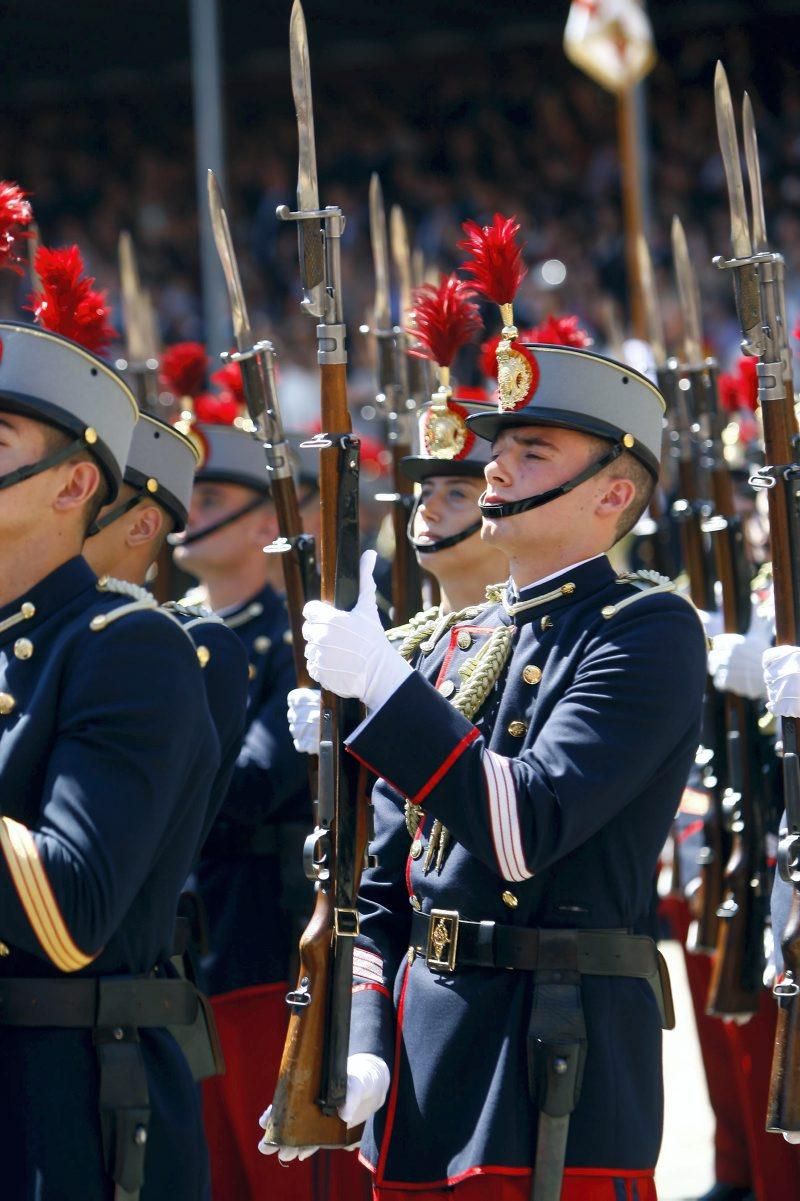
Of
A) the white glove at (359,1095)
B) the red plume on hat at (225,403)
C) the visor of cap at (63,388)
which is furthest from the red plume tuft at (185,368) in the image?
the white glove at (359,1095)

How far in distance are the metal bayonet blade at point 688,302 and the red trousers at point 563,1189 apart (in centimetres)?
304

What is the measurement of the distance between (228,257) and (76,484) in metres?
1.38

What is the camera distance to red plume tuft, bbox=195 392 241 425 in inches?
239

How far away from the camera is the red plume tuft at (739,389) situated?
20.8 feet

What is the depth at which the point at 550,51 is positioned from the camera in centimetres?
1714

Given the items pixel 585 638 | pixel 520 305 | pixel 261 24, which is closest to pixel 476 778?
pixel 585 638

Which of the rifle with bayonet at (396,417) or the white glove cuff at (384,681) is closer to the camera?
the white glove cuff at (384,681)

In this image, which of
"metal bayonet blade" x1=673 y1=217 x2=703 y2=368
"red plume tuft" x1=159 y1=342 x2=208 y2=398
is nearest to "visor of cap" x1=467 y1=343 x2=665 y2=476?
"metal bayonet blade" x1=673 y1=217 x2=703 y2=368

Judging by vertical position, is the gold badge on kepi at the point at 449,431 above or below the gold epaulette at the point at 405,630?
above

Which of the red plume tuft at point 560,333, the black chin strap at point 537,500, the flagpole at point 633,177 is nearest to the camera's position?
the black chin strap at point 537,500

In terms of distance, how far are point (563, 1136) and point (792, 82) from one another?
13.5 meters

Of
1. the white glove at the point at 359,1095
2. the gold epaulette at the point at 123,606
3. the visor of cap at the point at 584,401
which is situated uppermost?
the visor of cap at the point at 584,401

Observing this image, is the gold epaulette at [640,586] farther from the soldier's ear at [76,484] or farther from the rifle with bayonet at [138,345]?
the rifle with bayonet at [138,345]

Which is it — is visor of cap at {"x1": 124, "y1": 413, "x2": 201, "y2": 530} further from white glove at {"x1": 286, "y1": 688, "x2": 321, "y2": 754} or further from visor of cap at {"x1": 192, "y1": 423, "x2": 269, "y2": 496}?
visor of cap at {"x1": 192, "y1": 423, "x2": 269, "y2": 496}
